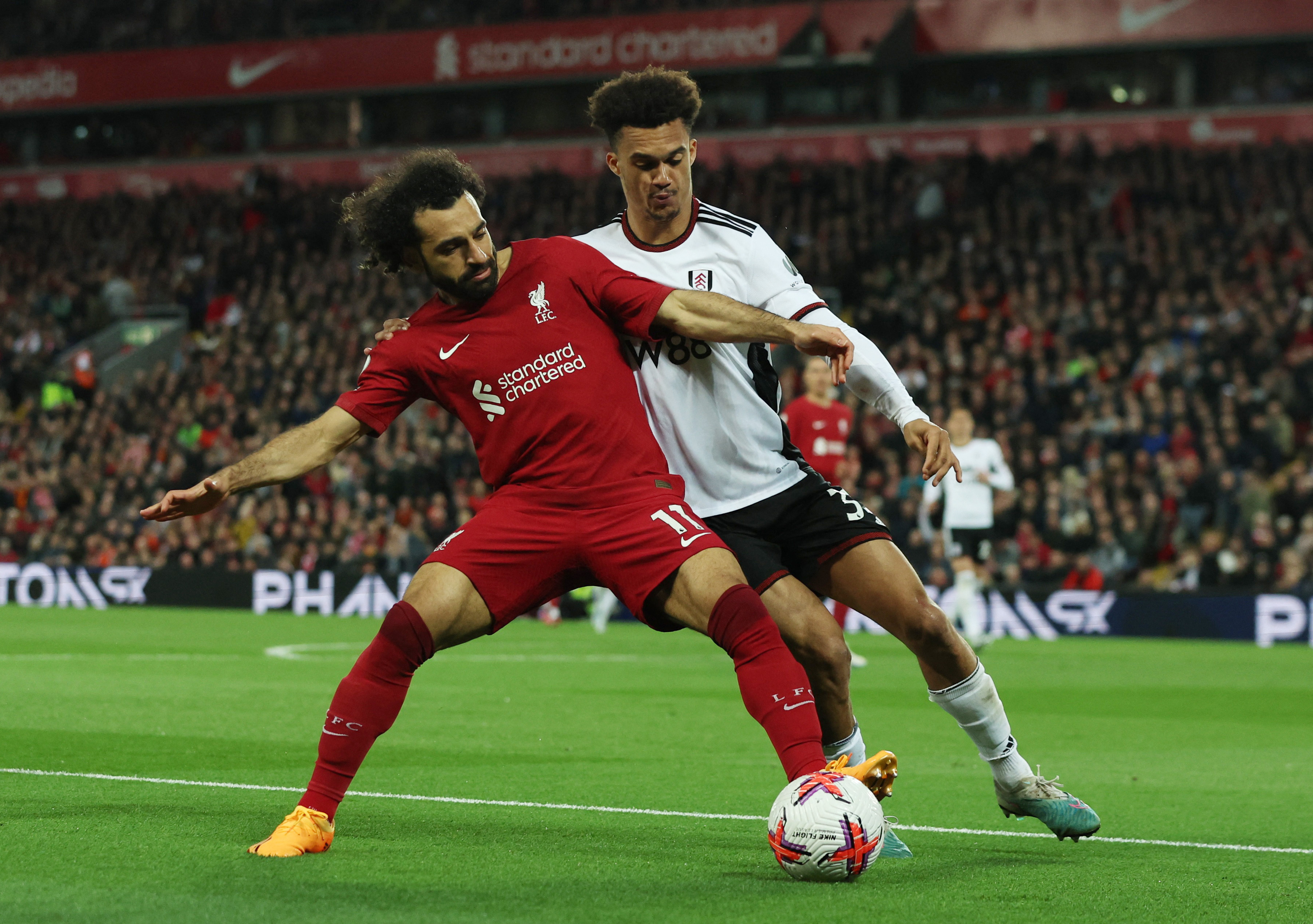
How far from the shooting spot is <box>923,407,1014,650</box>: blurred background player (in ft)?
51.6

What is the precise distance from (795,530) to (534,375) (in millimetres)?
999

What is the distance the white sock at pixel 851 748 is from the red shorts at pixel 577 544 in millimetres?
790

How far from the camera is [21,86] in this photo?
36.3 meters

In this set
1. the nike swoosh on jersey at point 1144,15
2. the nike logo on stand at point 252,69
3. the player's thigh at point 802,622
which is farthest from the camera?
the nike logo on stand at point 252,69

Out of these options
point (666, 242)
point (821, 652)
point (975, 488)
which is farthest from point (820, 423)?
point (821, 652)

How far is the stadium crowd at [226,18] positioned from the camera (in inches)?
1309

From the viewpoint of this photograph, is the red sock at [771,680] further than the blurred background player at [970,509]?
No

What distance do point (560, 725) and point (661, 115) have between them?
4716 mm

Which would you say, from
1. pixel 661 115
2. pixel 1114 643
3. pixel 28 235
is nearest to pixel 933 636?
pixel 661 115

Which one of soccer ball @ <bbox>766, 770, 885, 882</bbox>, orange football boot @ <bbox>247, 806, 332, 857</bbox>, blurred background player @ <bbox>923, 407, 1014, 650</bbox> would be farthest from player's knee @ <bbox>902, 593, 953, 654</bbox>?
blurred background player @ <bbox>923, 407, 1014, 650</bbox>

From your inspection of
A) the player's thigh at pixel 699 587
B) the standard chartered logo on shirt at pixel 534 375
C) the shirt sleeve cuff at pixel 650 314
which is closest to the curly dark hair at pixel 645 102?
the shirt sleeve cuff at pixel 650 314

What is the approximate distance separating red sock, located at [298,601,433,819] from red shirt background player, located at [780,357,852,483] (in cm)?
829

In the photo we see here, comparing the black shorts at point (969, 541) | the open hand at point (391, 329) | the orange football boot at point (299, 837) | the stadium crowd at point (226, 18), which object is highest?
the stadium crowd at point (226, 18)

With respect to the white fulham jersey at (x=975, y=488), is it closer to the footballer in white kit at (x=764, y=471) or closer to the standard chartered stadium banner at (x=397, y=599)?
the standard chartered stadium banner at (x=397, y=599)
